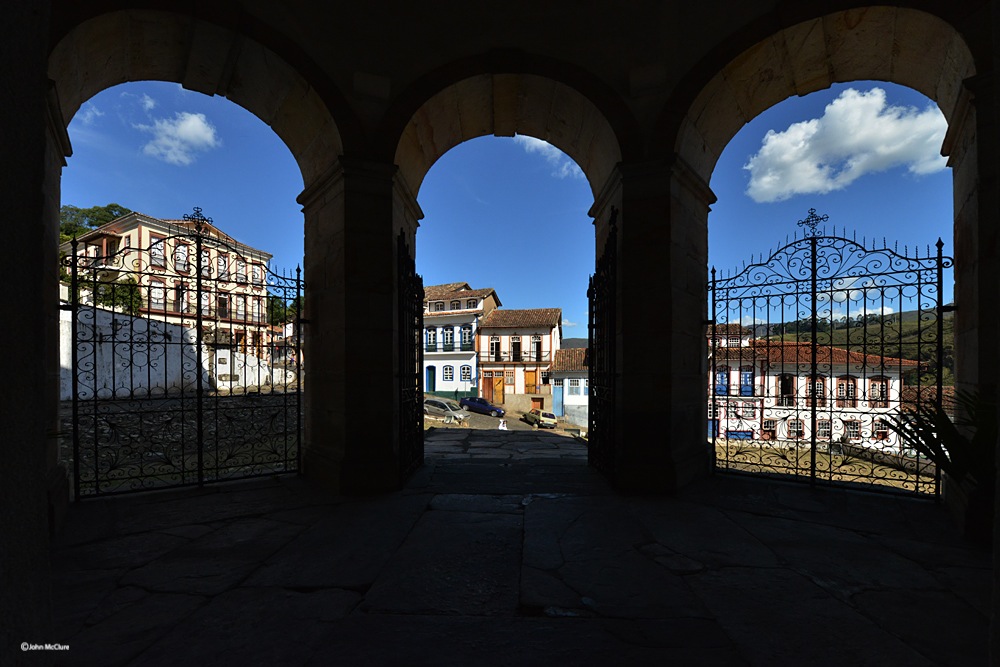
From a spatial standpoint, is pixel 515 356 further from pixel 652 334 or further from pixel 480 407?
pixel 652 334

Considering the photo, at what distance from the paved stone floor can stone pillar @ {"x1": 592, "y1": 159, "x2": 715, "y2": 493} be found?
44cm

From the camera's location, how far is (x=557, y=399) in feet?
102

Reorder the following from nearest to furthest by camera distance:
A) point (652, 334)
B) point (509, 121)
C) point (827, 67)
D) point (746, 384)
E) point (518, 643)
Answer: point (518, 643), point (652, 334), point (827, 67), point (509, 121), point (746, 384)

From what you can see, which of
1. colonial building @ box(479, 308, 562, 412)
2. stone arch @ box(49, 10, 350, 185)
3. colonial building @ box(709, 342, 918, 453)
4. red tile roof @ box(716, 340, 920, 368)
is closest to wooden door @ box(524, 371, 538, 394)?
colonial building @ box(479, 308, 562, 412)

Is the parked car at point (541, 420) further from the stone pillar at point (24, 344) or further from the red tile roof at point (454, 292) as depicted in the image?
the stone pillar at point (24, 344)

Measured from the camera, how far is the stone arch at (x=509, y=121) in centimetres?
510

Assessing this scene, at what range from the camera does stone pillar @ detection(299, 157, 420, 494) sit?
4707mm

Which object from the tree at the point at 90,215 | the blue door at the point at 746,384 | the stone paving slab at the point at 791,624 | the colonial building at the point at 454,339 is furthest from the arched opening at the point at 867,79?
the tree at the point at 90,215

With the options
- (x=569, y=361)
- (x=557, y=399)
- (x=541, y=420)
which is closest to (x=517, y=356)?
(x=569, y=361)

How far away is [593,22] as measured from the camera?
4.94 metres

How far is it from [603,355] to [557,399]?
25980mm

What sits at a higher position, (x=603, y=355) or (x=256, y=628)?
(x=603, y=355)

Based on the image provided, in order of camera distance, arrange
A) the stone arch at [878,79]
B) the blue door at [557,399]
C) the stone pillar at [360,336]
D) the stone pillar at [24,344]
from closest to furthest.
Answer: the stone pillar at [24,344], the stone arch at [878,79], the stone pillar at [360,336], the blue door at [557,399]

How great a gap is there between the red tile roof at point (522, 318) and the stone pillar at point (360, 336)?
29.8 metres
